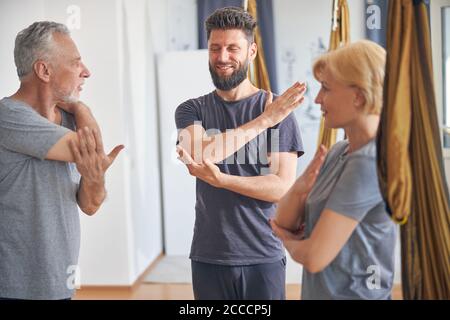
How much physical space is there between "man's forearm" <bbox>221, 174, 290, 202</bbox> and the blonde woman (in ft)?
0.36

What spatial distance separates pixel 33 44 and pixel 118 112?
0.31 m

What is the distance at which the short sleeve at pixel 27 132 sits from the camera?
1.50 meters

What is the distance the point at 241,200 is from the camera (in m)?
1.52

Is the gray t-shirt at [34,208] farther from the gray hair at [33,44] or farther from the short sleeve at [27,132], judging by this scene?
the gray hair at [33,44]

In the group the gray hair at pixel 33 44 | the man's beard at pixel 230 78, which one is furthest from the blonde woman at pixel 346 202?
the gray hair at pixel 33 44

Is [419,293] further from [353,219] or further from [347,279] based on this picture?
[353,219]

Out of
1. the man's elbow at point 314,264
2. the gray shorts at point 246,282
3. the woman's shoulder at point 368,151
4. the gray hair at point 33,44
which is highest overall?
the gray hair at point 33,44

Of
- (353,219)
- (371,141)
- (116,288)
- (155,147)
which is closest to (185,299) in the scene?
(116,288)

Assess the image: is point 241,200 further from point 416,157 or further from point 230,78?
point 416,157

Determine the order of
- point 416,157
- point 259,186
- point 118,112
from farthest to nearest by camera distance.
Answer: point 118,112 < point 259,186 < point 416,157

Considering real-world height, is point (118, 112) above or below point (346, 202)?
above

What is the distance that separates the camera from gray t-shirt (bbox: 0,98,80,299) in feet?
5.00

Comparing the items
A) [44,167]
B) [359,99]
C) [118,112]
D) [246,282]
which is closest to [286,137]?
Answer: [359,99]

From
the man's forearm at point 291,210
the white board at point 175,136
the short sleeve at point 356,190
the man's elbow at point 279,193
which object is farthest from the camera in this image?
the white board at point 175,136
